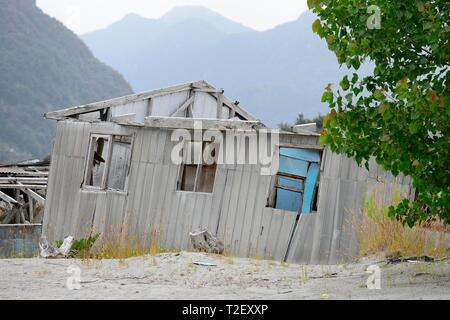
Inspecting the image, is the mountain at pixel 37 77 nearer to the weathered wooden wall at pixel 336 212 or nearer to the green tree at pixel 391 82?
the weathered wooden wall at pixel 336 212

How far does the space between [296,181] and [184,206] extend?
2.89 m

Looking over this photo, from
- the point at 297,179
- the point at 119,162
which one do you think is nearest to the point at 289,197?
the point at 297,179

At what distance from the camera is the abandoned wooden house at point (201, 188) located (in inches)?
618

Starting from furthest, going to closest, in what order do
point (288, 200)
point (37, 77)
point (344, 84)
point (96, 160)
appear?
point (37, 77)
point (96, 160)
point (288, 200)
point (344, 84)

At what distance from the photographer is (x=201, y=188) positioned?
17.6 meters

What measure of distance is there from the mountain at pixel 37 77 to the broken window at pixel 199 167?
51.5 metres

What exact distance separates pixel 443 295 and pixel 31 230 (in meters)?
14.8

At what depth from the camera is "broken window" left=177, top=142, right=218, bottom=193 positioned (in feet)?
57.2

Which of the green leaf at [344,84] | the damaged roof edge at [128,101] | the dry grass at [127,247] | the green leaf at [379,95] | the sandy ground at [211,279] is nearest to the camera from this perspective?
the green leaf at [379,95]

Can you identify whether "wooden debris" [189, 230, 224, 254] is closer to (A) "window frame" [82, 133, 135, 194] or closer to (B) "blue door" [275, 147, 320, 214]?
(B) "blue door" [275, 147, 320, 214]

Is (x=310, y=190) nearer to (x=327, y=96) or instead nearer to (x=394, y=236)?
(x=394, y=236)

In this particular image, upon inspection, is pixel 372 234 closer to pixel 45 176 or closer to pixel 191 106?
pixel 191 106

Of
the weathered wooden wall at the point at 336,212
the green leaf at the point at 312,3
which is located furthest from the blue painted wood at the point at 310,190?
the green leaf at the point at 312,3

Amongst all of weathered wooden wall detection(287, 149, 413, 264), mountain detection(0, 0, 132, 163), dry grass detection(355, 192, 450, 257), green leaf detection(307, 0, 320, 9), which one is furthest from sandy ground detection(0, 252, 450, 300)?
mountain detection(0, 0, 132, 163)
